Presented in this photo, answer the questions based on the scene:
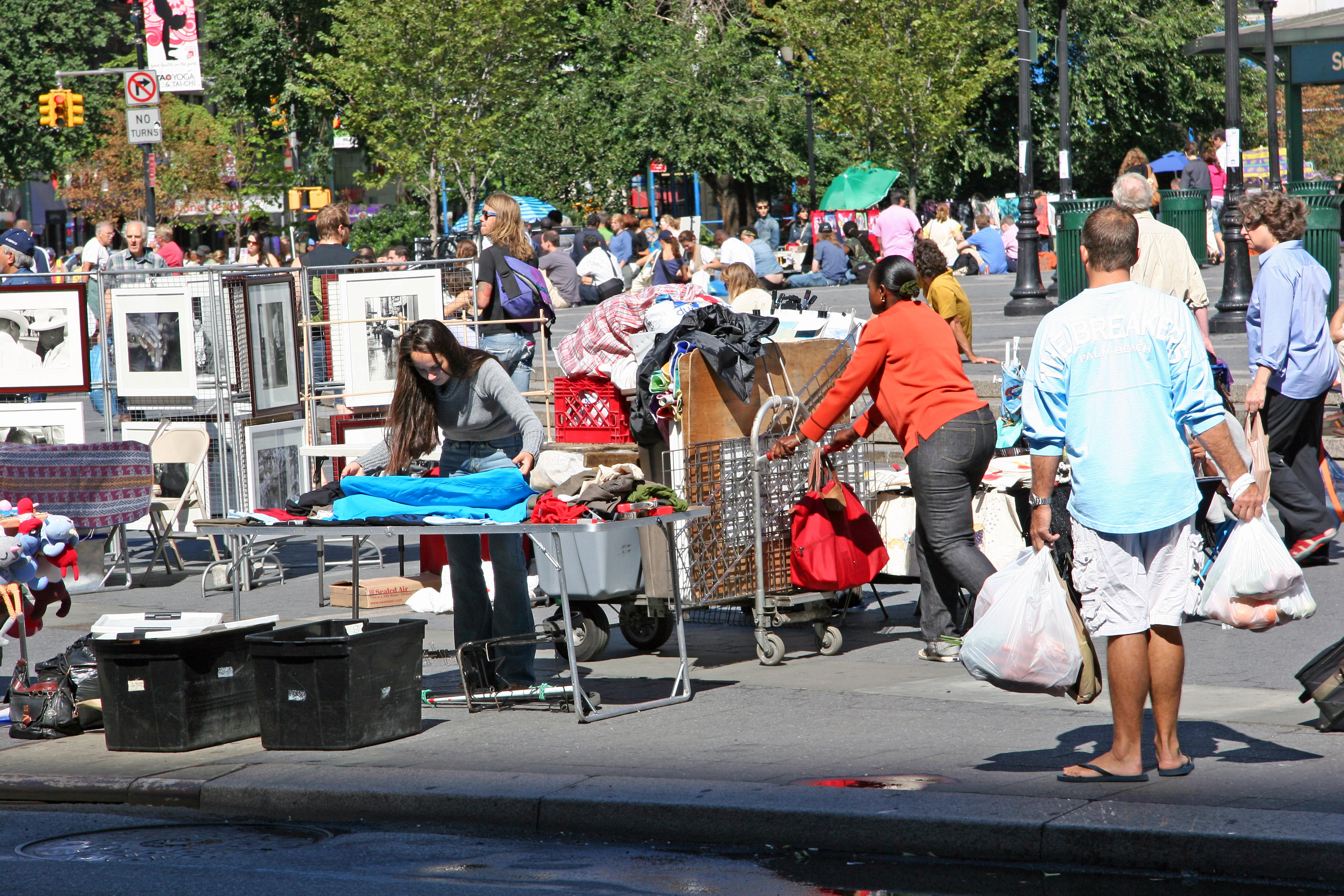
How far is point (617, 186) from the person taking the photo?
42.3 m

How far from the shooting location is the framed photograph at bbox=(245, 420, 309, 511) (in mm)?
10625

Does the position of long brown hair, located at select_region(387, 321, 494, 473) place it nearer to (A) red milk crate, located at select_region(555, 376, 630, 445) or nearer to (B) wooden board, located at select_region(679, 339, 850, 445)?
(B) wooden board, located at select_region(679, 339, 850, 445)

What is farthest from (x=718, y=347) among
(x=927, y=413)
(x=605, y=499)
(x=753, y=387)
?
(x=605, y=499)

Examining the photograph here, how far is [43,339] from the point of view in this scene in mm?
10961

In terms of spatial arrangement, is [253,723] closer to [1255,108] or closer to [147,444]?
[147,444]

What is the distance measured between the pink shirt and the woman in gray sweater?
657 inches

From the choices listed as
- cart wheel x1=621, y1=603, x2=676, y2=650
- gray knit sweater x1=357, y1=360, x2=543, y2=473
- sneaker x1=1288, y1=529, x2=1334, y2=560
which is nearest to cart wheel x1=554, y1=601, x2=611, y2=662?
cart wheel x1=621, y1=603, x2=676, y2=650

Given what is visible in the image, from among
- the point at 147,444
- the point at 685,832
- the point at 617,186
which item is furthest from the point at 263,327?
the point at 617,186

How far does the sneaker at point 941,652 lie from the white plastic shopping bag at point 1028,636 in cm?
238

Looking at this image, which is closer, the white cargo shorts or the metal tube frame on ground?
the white cargo shorts

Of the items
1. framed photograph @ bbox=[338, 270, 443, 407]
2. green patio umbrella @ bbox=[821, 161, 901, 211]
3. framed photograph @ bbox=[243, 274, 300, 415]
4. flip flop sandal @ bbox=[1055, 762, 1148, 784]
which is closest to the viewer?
flip flop sandal @ bbox=[1055, 762, 1148, 784]

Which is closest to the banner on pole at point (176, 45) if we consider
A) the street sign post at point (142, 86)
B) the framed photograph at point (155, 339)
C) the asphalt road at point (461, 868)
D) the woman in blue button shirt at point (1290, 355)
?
the street sign post at point (142, 86)

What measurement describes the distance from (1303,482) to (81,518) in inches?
285

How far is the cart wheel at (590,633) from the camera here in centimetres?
830
